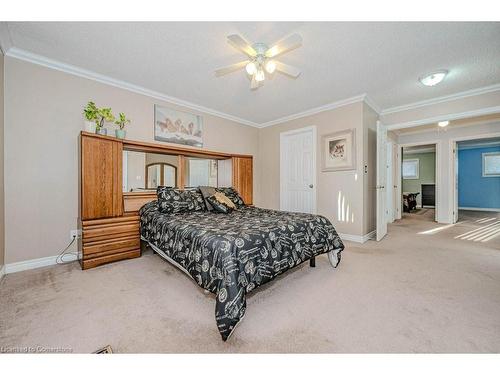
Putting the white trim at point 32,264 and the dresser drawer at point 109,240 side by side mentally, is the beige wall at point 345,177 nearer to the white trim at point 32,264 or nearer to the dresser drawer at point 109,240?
the dresser drawer at point 109,240

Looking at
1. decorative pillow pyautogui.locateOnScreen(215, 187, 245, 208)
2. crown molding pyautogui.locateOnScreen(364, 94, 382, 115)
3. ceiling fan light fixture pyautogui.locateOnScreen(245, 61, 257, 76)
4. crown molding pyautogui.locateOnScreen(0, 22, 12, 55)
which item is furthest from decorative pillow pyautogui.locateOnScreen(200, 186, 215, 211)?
crown molding pyautogui.locateOnScreen(364, 94, 382, 115)

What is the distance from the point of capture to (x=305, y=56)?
2365 mm

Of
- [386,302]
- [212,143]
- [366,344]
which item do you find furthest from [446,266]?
[212,143]

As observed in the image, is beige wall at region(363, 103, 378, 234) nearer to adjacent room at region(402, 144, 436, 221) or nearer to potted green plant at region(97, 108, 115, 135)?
potted green plant at region(97, 108, 115, 135)

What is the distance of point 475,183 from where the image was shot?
758 centimetres

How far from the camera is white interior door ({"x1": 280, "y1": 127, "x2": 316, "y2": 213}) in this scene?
416 cm

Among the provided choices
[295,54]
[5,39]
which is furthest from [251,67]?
[5,39]

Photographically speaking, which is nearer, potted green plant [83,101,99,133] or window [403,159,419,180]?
potted green plant [83,101,99,133]

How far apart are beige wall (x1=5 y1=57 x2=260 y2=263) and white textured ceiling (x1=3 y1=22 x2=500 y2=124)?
12.1 inches

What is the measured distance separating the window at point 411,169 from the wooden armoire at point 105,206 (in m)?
10.4

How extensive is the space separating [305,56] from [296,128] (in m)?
2.07

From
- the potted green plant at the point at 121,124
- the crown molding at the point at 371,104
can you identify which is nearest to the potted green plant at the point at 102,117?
the potted green plant at the point at 121,124

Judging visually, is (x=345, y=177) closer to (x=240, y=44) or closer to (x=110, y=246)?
(x=240, y=44)
